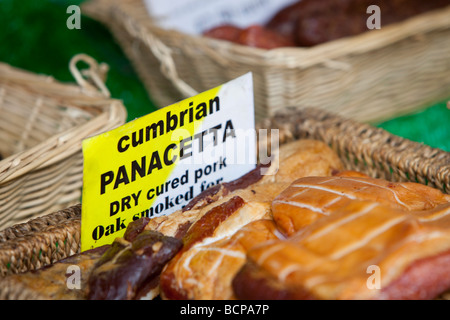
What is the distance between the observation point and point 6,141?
1.97m

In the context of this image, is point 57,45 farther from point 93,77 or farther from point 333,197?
point 333,197

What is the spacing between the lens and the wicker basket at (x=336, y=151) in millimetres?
1095

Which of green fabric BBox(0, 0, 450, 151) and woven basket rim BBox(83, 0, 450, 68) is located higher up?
green fabric BBox(0, 0, 450, 151)

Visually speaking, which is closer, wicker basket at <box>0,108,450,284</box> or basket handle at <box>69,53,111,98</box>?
wicker basket at <box>0,108,450,284</box>

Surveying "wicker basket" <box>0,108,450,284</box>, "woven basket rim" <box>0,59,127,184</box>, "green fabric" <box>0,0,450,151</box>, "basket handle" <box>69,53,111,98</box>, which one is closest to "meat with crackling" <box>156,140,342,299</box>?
"wicker basket" <box>0,108,450,284</box>

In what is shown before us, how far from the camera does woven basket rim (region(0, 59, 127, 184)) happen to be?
130 centimetres

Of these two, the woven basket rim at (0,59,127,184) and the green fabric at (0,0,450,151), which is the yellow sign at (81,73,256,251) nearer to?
the woven basket rim at (0,59,127,184)

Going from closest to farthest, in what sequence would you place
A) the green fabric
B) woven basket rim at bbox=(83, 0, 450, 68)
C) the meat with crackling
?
the meat with crackling, woven basket rim at bbox=(83, 0, 450, 68), the green fabric

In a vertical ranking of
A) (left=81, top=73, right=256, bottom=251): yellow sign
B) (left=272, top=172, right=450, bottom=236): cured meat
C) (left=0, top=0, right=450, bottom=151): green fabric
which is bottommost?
(left=272, top=172, right=450, bottom=236): cured meat

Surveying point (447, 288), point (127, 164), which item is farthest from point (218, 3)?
point (447, 288)

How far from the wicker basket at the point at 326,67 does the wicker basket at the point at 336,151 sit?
186 millimetres

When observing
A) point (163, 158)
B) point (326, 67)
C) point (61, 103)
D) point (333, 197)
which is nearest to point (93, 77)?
point (61, 103)

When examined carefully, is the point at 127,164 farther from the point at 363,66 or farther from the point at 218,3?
the point at 218,3

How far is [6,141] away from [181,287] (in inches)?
53.3
